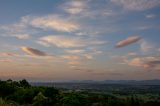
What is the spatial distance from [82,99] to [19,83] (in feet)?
153

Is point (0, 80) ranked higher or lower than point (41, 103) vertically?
higher

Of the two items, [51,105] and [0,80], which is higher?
[0,80]

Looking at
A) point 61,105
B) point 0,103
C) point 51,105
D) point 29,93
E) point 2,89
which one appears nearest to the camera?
point 0,103

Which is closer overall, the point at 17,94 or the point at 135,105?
the point at 17,94

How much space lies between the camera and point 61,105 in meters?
32.6

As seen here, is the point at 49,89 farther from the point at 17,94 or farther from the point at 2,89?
the point at 2,89

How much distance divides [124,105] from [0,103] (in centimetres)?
9714

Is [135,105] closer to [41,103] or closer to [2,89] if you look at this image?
[2,89]

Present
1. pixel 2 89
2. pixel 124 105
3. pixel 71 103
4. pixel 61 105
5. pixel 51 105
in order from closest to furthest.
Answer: pixel 71 103 → pixel 61 105 → pixel 51 105 → pixel 2 89 → pixel 124 105

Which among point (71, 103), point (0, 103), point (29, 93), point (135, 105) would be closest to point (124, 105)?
point (135, 105)

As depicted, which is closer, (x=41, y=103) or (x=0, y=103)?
(x=0, y=103)

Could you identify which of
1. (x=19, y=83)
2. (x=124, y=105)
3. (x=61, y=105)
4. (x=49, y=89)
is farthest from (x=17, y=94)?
(x=124, y=105)

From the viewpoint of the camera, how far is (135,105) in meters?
114

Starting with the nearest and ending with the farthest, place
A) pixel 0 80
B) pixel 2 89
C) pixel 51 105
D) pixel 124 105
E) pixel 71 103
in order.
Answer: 1. pixel 71 103
2. pixel 51 105
3. pixel 2 89
4. pixel 0 80
5. pixel 124 105
